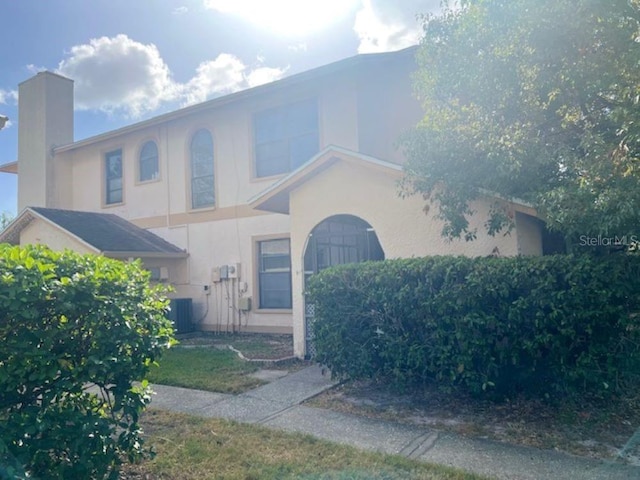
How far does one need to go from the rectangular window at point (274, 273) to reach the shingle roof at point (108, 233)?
3.31 metres

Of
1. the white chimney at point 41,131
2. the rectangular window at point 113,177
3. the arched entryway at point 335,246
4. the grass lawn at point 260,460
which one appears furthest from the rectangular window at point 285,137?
the white chimney at point 41,131

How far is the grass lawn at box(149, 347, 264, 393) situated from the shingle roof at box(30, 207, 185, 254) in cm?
484

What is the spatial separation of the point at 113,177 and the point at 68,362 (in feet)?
52.3

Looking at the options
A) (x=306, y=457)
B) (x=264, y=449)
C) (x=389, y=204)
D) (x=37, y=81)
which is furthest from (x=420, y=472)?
(x=37, y=81)

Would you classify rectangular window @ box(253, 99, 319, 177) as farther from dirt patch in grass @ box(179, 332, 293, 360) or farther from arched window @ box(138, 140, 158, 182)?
dirt patch in grass @ box(179, 332, 293, 360)

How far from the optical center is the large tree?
556 cm

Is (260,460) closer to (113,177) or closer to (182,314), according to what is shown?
(182,314)

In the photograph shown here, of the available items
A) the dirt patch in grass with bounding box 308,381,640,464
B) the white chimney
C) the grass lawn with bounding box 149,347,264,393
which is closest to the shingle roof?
the white chimney

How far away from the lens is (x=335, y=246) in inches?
433

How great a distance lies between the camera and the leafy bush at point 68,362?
353 cm

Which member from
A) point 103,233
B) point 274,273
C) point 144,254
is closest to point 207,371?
point 274,273

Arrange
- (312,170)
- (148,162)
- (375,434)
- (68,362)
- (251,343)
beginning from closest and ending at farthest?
(68,362) → (375,434) → (312,170) → (251,343) → (148,162)

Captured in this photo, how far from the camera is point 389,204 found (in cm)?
875

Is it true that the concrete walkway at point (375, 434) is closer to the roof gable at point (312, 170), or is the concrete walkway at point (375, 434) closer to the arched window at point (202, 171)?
the roof gable at point (312, 170)
